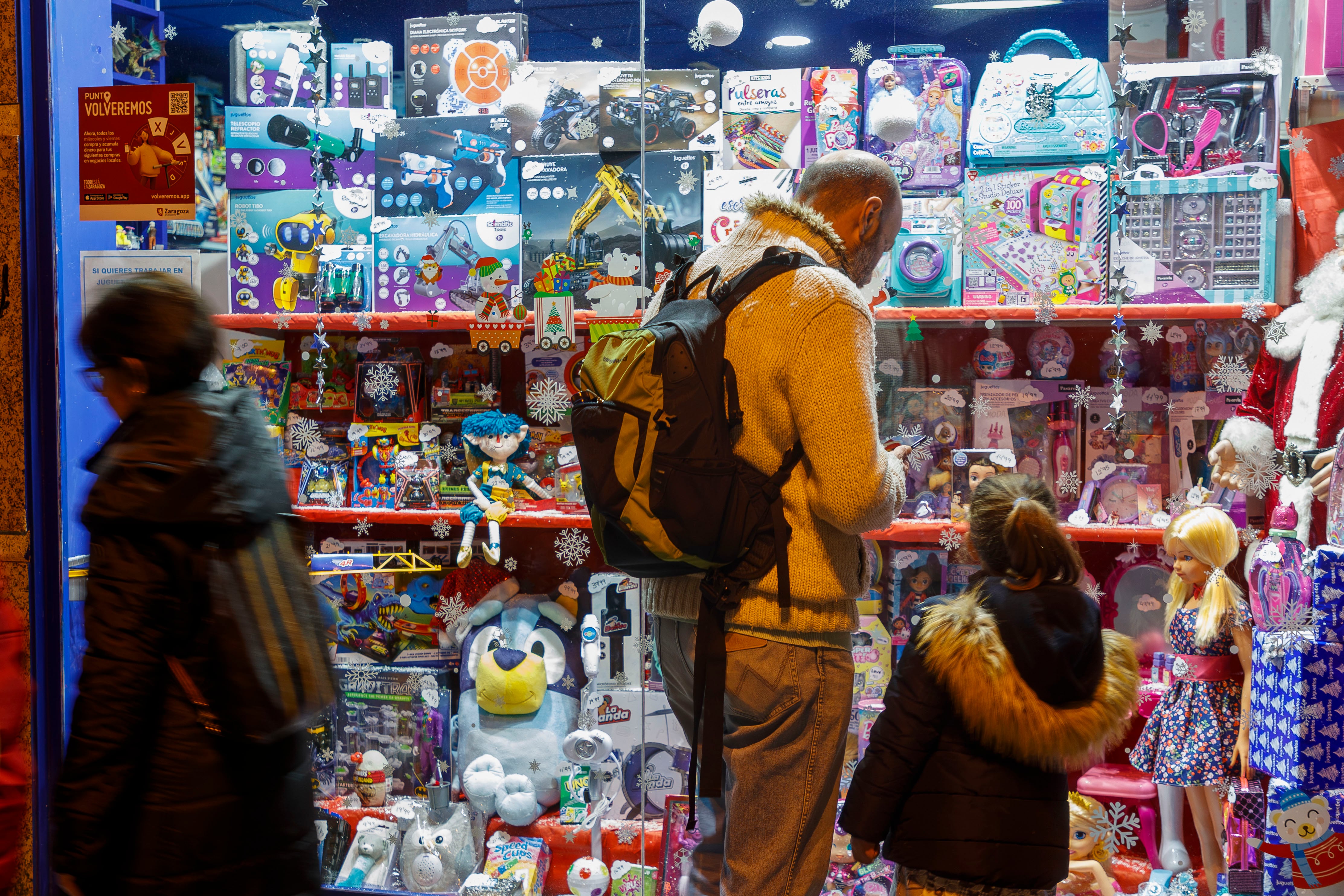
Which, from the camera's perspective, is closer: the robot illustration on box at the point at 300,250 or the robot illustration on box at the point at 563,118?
the robot illustration on box at the point at 563,118

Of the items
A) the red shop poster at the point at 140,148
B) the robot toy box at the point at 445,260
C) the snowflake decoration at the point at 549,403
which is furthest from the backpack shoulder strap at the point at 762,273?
the red shop poster at the point at 140,148

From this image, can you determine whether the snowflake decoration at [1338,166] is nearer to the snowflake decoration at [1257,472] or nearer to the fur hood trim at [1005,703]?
the snowflake decoration at [1257,472]

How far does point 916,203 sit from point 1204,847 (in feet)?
6.23

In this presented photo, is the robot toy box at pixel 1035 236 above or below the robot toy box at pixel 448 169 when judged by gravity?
below

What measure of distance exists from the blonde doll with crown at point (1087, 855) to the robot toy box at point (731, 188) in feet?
6.07

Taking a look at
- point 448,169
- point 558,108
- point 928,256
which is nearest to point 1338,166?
point 928,256

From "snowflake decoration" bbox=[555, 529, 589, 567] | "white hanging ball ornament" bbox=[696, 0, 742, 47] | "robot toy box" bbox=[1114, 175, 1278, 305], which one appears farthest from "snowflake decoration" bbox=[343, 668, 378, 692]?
"robot toy box" bbox=[1114, 175, 1278, 305]

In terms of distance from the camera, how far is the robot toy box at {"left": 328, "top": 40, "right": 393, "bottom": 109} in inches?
130

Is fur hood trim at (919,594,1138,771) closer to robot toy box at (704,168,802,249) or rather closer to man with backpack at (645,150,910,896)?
man with backpack at (645,150,910,896)

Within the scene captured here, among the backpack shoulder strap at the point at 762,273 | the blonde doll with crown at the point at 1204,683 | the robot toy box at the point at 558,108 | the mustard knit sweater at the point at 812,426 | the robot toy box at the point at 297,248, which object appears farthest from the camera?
the robot toy box at the point at 297,248

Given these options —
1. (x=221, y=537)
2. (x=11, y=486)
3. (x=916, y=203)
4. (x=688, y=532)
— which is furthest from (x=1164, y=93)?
(x=11, y=486)

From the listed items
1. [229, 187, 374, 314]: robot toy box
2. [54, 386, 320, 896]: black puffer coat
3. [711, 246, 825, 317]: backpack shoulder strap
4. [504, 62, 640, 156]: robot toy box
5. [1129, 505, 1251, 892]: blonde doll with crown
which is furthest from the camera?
[229, 187, 374, 314]: robot toy box

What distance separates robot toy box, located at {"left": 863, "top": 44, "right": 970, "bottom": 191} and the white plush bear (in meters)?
0.76

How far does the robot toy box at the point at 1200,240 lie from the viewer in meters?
2.87
